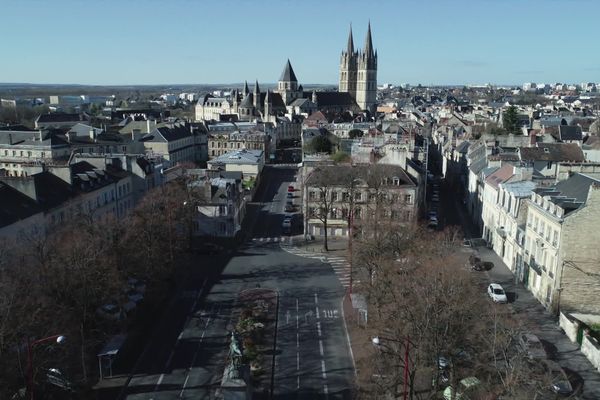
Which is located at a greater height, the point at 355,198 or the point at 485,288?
the point at 355,198

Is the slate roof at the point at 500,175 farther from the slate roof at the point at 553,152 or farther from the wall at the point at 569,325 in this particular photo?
the wall at the point at 569,325

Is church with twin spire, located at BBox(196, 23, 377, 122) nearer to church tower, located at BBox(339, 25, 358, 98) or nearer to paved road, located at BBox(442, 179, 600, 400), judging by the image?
church tower, located at BBox(339, 25, 358, 98)

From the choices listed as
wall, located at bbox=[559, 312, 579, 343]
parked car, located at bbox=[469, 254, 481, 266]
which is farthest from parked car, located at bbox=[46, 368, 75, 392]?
parked car, located at bbox=[469, 254, 481, 266]

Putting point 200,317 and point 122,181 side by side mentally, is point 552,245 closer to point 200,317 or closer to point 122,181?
point 200,317

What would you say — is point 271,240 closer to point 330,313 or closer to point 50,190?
point 330,313

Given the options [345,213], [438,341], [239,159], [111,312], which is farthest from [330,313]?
[239,159]

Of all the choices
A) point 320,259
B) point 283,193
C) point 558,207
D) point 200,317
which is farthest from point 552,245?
point 283,193
